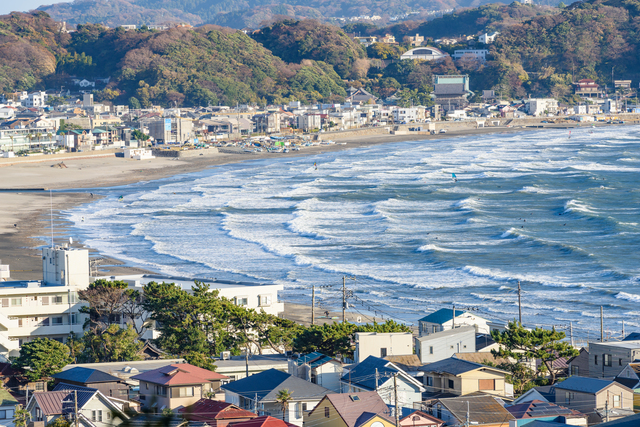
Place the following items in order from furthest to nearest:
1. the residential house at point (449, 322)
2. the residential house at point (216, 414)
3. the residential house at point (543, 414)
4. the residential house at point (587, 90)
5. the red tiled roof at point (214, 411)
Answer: the residential house at point (587, 90), the residential house at point (449, 322), the residential house at point (543, 414), the red tiled roof at point (214, 411), the residential house at point (216, 414)

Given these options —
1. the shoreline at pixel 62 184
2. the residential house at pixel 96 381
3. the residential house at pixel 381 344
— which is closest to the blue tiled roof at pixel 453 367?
the residential house at pixel 381 344

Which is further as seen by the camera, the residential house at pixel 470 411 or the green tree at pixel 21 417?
the residential house at pixel 470 411

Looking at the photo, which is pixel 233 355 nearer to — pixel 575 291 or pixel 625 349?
pixel 625 349

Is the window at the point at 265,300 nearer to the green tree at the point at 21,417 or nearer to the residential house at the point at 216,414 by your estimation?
the residential house at the point at 216,414

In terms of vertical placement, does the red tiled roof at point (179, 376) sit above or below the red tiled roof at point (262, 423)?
below

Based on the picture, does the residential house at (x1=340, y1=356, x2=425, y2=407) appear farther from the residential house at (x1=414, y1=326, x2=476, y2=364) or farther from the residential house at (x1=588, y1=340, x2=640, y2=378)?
the residential house at (x1=588, y1=340, x2=640, y2=378)

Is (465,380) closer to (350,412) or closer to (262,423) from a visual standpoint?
(350,412)

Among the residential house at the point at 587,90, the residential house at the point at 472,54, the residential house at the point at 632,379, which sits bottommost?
the residential house at the point at 632,379
